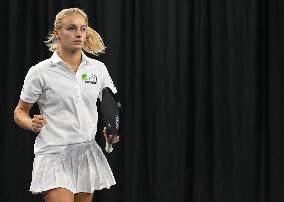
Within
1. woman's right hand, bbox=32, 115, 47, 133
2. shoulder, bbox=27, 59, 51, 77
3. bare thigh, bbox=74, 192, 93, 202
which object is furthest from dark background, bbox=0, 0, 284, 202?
woman's right hand, bbox=32, 115, 47, 133

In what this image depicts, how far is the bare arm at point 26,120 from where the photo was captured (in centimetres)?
286

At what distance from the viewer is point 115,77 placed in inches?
218

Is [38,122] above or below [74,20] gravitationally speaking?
below

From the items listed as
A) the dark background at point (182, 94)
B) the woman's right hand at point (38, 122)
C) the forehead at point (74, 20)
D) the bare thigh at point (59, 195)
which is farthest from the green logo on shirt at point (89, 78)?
the dark background at point (182, 94)

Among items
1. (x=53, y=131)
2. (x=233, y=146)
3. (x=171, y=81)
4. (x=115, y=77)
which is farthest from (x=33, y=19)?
(x=53, y=131)


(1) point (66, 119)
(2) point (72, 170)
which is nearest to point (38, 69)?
(1) point (66, 119)

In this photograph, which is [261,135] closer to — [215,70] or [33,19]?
[215,70]

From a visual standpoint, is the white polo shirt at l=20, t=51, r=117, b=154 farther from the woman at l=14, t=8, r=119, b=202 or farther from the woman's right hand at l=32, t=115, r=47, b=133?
the woman's right hand at l=32, t=115, r=47, b=133

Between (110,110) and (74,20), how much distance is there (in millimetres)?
545

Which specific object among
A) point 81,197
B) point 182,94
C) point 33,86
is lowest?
point 81,197

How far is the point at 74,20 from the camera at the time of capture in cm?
315

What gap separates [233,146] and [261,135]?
31 cm

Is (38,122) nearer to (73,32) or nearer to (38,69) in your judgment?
(38,69)

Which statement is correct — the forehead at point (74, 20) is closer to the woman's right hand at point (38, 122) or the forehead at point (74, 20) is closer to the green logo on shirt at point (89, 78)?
the green logo on shirt at point (89, 78)
